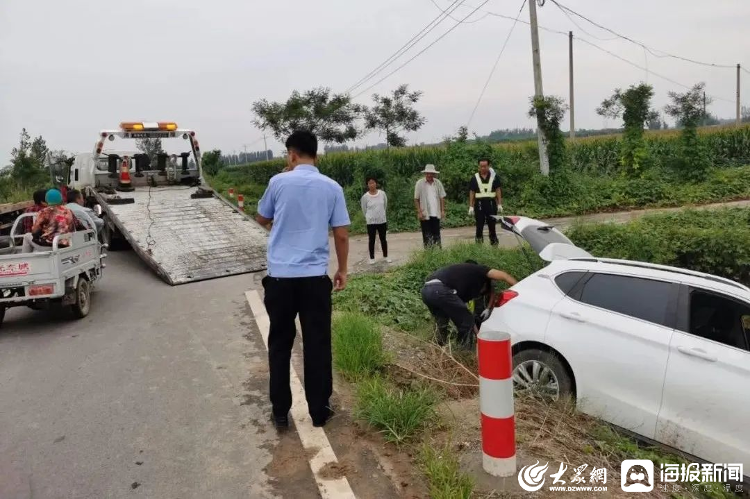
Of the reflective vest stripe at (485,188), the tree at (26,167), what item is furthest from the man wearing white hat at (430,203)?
the tree at (26,167)

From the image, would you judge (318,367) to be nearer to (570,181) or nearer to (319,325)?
(319,325)

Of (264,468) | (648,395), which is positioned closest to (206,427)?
(264,468)

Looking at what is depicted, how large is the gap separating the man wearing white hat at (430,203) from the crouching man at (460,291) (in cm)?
430

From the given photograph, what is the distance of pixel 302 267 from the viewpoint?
3.67 meters

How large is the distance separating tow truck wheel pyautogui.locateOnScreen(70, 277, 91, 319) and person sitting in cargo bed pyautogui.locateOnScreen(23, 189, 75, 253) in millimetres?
758

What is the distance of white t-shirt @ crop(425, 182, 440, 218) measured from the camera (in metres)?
9.93

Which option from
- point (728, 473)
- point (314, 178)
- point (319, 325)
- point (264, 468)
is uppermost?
point (314, 178)

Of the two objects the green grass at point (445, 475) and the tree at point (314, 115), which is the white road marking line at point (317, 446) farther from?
the tree at point (314, 115)

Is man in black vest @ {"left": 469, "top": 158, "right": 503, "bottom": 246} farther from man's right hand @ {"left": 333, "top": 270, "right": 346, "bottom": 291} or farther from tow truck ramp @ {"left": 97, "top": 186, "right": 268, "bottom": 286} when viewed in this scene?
man's right hand @ {"left": 333, "top": 270, "right": 346, "bottom": 291}

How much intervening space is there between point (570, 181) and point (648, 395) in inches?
599

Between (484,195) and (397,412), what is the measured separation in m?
7.25

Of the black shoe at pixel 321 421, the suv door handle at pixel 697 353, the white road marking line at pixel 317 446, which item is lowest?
the white road marking line at pixel 317 446

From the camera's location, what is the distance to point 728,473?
3.83 m

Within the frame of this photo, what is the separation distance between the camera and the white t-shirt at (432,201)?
32.6ft
